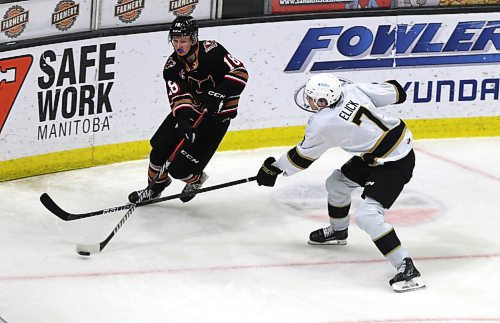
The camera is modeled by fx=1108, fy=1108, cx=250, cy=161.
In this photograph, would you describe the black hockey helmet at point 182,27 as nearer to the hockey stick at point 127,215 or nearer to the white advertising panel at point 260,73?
the hockey stick at point 127,215

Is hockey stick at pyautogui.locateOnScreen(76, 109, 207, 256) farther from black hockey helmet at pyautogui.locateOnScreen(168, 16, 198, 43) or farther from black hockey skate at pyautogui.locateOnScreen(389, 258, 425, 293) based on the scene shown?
black hockey skate at pyautogui.locateOnScreen(389, 258, 425, 293)

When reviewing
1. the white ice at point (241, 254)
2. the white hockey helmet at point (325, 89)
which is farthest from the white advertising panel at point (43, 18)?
the white hockey helmet at point (325, 89)

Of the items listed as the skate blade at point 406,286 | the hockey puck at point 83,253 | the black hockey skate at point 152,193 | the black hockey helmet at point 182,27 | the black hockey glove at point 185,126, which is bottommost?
the black hockey skate at point 152,193

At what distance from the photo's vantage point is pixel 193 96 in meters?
5.62

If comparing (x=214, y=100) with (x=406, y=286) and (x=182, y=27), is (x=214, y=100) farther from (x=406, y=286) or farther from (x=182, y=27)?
(x=406, y=286)

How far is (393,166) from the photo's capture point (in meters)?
4.85

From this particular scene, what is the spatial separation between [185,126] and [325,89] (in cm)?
98

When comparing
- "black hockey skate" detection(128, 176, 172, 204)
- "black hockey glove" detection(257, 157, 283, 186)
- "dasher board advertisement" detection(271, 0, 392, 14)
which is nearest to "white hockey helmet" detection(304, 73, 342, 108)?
"black hockey glove" detection(257, 157, 283, 186)

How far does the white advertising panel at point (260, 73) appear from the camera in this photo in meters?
6.20

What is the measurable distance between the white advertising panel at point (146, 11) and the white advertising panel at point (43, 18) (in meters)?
0.12

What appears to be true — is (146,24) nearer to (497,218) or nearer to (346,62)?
(346,62)

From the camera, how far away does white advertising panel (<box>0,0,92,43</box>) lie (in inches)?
237

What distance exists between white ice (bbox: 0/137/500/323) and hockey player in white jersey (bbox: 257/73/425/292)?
239 mm

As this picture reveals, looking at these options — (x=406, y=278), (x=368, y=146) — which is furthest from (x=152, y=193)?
(x=406, y=278)
